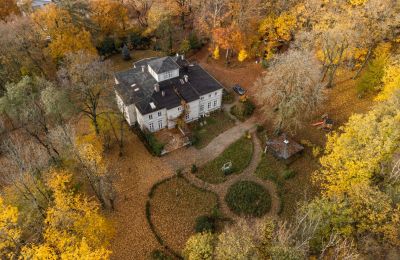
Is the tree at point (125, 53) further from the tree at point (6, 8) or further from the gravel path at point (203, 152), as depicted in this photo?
the gravel path at point (203, 152)

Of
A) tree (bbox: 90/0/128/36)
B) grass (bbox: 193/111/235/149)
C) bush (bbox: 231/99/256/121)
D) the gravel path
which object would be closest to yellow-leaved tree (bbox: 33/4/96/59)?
tree (bbox: 90/0/128/36)

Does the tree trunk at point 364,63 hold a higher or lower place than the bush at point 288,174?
higher

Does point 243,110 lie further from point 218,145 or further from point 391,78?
point 391,78

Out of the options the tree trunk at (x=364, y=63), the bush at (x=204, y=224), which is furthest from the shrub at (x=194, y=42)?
the bush at (x=204, y=224)

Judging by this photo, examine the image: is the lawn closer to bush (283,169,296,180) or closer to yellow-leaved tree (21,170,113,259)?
yellow-leaved tree (21,170,113,259)

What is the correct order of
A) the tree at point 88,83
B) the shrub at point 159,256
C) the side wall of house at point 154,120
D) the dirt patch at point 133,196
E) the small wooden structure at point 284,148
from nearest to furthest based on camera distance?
the shrub at point 159,256 → the dirt patch at point 133,196 → the tree at point 88,83 → the small wooden structure at point 284,148 → the side wall of house at point 154,120

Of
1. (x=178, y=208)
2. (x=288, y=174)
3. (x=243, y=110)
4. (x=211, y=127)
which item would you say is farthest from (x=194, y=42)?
Answer: (x=178, y=208)

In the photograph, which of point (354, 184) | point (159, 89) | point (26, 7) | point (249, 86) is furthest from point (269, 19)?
point (26, 7)
